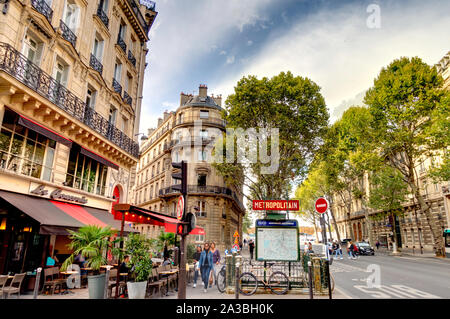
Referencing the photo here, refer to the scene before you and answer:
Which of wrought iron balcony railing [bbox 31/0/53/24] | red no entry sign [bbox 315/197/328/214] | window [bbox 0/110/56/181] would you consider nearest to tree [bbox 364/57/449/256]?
red no entry sign [bbox 315/197/328/214]

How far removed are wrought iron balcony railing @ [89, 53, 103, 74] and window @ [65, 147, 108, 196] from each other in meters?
4.48

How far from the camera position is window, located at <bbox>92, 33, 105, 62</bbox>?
14.5 metres

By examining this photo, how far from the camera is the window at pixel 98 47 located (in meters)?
14.5

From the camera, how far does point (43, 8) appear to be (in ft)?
33.9

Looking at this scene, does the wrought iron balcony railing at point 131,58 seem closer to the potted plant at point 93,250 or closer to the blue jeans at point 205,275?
the potted plant at point 93,250

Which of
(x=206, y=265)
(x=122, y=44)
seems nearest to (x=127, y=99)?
(x=122, y=44)

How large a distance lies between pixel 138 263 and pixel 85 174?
24.6 ft

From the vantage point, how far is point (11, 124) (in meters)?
9.32

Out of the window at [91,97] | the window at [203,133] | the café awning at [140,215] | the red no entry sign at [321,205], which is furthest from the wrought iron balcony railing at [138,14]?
the red no entry sign at [321,205]

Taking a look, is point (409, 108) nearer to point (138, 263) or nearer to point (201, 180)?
point (201, 180)

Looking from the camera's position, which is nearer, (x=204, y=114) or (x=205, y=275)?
(x=205, y=275)

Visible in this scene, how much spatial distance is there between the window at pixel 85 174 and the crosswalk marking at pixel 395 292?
12.5 metres

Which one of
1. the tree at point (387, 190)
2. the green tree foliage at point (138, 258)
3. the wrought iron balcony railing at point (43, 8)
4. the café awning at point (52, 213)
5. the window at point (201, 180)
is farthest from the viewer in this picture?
the window at point (201, 180)
